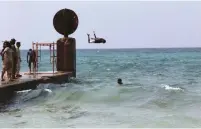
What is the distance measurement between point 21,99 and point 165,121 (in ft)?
17.5

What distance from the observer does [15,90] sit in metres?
15.0

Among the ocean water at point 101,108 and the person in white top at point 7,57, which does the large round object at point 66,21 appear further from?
the person in white top at point 7,57

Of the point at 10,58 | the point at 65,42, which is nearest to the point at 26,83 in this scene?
the point at 10,58

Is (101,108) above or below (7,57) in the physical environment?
below

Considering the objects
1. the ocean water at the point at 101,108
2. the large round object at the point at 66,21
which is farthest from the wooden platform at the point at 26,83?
the large round object at the point at 66,21

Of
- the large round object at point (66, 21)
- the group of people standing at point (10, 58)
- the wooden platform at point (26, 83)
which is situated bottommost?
the wooden platform at point (26, 83)

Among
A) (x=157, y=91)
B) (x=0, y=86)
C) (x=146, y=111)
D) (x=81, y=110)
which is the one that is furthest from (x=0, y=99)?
(x=157, y=91)

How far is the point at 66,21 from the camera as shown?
72.9 ft

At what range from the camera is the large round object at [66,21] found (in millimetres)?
22141

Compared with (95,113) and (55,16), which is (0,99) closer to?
(95,113)

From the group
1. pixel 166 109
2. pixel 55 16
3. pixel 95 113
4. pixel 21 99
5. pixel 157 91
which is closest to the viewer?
pixel 95 113

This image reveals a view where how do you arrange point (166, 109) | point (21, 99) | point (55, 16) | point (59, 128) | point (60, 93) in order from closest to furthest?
point (59, 128) → point (166, 109) → point (21, 99) → point (60, 93) → point (55, 16)

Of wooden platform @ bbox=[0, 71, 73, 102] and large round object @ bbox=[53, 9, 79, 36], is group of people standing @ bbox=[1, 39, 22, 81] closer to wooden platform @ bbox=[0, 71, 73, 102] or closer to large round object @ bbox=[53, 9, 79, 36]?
wooden platform @ bbox=[0, 71, 73, 102]

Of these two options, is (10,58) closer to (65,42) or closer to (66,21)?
(65,42)
